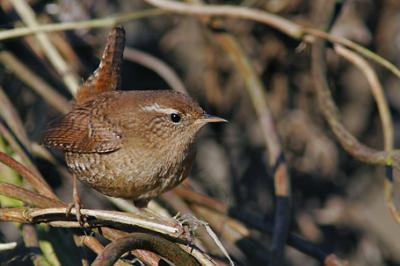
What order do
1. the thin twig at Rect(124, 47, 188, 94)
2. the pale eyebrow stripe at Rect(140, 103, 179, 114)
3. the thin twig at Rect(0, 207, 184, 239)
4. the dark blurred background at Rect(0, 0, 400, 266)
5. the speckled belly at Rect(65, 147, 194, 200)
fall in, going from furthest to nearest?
the dark blurred background at Rect(0, 0, 400, 266), the thin twig at Rect(124, 47, 188, 94), the pale eyebrow stripe at Rect(140, 103, 179, 114), the speckled belly at Rect(65, 147, 194, 200), the thin twig at Rect(0, 207, 184, 239)

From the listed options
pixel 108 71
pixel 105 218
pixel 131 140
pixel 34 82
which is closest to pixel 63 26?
pixel 108 71

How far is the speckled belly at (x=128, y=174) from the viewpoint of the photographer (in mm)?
2713

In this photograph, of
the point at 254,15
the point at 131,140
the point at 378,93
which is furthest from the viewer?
the point at 254,15

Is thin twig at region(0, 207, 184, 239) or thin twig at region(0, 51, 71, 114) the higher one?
thin twig at region(0, 51, 71, 114)

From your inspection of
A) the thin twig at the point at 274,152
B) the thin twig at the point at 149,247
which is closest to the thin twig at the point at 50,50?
the thin twig at the point at 274,152

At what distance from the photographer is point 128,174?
8.88ft

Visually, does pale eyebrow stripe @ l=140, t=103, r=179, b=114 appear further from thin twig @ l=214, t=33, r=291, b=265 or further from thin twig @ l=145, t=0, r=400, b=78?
thin twig @ l=145, t=0, r=400, b=78

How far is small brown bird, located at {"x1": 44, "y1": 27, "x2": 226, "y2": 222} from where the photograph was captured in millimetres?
2738

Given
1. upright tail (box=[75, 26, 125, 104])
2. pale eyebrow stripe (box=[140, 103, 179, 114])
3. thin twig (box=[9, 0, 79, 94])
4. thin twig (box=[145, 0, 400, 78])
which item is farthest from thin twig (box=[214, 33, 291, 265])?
thin twig (box=[9, 0, 79, 94])

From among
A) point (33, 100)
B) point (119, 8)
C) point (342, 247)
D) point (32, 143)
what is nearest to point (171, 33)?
point (119, 8)

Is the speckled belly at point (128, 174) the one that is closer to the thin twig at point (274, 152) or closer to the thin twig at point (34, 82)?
the thin twig at point (274, 152)

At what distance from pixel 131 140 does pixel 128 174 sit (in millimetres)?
178

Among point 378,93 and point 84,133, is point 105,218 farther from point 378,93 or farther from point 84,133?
point 378,93

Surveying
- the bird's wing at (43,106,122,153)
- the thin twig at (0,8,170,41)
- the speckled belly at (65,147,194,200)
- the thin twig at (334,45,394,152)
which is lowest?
the speckled belly at (65,147,194,200)
